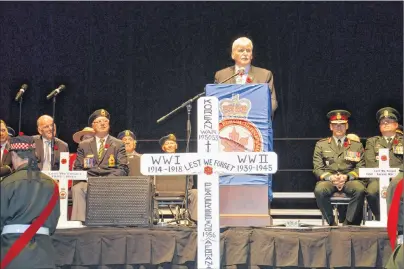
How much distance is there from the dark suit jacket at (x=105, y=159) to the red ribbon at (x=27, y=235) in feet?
7.29

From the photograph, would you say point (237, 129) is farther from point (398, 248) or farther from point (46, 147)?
point (46, 147)

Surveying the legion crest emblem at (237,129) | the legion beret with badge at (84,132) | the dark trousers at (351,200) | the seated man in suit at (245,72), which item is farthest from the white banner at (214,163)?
the legion beret with badge at (84,132)

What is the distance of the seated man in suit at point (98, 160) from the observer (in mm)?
6977

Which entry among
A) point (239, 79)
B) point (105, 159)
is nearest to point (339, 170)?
point (239, 79)

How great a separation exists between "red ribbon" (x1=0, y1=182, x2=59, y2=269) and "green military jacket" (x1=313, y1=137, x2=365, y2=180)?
3.33m

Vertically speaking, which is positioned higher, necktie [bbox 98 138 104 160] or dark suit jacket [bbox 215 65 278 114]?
dark suit jacket [bbox 215 65 278 114]

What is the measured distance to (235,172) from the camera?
4887 mm

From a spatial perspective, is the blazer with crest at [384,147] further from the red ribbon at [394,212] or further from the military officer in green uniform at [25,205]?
the military officer in green uniform at [25,205]

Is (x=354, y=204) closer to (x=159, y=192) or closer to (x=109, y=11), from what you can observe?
(x=159, y=192)

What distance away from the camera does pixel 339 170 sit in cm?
717

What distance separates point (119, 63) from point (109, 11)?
0.85 m

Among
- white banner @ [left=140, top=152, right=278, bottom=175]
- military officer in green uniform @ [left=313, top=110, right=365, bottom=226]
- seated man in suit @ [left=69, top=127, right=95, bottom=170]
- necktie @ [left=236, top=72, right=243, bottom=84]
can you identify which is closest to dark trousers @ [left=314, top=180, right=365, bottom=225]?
military officer in green uniform @ [left=313, top=110, right=365, bottom=226]

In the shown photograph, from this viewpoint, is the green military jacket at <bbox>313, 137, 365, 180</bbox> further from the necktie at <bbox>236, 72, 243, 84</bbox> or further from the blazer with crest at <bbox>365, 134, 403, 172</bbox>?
the necktie at <bbox>236, 72, 243, 84</bbox>

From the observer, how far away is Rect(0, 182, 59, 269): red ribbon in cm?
456
